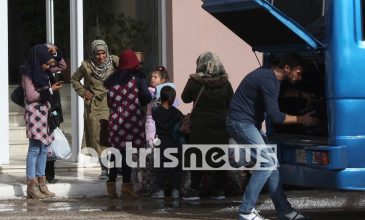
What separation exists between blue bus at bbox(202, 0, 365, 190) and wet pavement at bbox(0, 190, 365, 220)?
115 centimetres

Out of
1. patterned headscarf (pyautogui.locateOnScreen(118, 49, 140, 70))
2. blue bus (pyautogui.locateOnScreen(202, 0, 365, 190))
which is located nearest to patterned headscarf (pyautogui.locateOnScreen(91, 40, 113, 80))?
patterned headscarf (pyautogui.locateOnScreen(118, 49, 140, 70))

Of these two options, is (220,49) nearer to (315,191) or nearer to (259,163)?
(315,191)

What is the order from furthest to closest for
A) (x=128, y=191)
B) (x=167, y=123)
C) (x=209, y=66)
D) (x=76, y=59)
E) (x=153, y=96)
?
(x=76, y=59), (x=153, y=96), (x=128, y=191), (x=167, y=123), (x=209, y=66)

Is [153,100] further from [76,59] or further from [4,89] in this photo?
[4,89]

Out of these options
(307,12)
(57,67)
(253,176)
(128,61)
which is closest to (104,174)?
(57,67)

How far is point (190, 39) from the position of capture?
13.5 meters

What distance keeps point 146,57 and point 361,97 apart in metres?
6.10

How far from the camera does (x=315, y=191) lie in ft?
38.0

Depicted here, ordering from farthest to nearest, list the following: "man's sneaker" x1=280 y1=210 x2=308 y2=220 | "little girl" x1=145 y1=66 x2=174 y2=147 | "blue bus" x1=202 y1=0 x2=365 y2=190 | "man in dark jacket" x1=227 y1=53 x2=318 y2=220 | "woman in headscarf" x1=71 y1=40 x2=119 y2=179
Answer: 1. "woman in headscarf" x1=71 y1=40 x2=119 y2=179
2. "little girl" x1=145 y1=66 x2=174 y2=147
3. "man's sneaker" x1=280 y1=210 x2=308 y2=220
4. "man in dark jacket" x1=227 y1=53 x2=318 y2=220
5. "blue bus" x1=202 y1=0 x2=365 y2=190

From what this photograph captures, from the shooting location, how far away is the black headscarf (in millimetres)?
10531

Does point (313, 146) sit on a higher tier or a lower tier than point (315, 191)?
higher

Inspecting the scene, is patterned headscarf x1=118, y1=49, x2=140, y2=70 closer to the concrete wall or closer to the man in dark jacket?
the man in dark jacket

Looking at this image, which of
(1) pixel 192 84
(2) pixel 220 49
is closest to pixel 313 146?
(1) pixel 192 84

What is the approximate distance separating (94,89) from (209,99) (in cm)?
212
